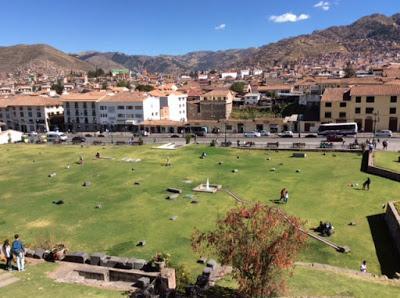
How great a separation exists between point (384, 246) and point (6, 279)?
23.1m

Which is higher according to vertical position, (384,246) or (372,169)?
(372,169)

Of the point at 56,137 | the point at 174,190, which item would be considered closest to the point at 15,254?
the point at 174,190

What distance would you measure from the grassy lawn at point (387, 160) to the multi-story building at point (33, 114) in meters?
82.4

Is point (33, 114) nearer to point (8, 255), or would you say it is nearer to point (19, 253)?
point (8, 255)

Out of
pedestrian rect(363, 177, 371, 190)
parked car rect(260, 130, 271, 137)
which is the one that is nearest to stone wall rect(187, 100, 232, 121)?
parked car rect(260, 130, 271, 137)

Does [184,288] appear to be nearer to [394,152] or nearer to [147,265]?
[147,265]

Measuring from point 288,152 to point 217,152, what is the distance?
35.1ft

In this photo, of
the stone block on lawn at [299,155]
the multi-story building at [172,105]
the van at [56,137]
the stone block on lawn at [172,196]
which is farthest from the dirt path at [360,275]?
the multi-story building at [172,105]

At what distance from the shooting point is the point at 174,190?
39.5 meters

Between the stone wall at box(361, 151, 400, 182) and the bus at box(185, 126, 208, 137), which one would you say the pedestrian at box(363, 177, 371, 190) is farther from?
the bus at box(185, 126, 208, 137)

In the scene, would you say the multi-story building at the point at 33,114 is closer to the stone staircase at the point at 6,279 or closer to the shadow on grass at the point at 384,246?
the stone staircase at the point at 6,279

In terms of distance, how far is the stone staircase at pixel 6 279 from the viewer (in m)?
17.5

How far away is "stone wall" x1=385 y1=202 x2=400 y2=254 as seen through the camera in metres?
26.4

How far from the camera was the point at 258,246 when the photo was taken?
1425 cm
